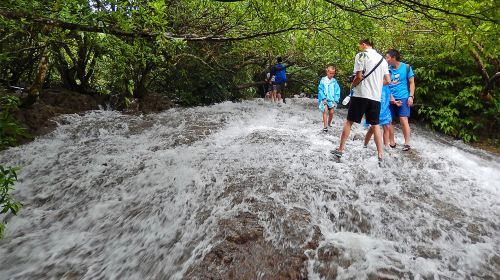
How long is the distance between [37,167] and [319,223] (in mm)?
5443

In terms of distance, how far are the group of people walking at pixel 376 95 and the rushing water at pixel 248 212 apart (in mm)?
520

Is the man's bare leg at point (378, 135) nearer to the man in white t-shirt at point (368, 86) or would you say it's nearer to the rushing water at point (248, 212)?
the man in white t-shirt at point (368, 86)

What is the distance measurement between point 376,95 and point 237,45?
22.7 ft

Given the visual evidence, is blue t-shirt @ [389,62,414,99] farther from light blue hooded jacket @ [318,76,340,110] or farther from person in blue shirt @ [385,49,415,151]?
light blue hooded jacket @ [318,76,340,110]

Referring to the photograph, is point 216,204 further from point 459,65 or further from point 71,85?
point 459,65

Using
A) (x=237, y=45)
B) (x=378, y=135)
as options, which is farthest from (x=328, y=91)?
(x=237, y=45)

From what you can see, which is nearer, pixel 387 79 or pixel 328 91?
pixel 387 79

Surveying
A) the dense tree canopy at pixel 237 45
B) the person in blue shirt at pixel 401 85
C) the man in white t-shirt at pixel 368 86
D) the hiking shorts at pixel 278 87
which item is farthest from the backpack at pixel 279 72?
the man in white t-shirt at pixel 368 86

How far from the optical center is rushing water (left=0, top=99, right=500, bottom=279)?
356 cm

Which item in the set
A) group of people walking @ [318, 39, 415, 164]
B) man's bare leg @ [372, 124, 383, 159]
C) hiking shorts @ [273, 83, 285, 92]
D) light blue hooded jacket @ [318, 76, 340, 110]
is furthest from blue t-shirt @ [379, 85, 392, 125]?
hiking shorts @ [273, 83, 285, 92]

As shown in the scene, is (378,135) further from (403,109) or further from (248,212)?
(248,212)

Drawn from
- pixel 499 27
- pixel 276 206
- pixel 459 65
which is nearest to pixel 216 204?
pixel 276 206

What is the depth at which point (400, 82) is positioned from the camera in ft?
21.9

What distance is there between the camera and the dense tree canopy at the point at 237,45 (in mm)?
3820
